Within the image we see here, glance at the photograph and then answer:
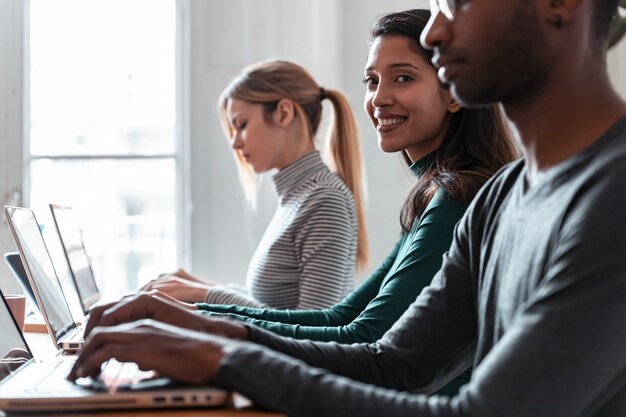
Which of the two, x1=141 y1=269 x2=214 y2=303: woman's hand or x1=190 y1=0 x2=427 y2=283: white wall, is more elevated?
x1=190 y1=0 x2=427 y2=283: white wall

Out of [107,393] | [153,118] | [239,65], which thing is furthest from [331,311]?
[153,118]

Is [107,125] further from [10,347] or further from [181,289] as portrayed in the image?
[10,347]

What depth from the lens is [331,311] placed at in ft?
5.90

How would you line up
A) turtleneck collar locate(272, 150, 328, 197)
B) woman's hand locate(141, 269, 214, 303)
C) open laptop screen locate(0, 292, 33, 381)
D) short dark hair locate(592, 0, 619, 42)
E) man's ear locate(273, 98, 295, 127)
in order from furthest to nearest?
man's ear locate(273, 98, 295, 127) → turtleneck collar locate(272, 150, 328, 197) → woman's hand locate(141, 269, 214, 303) → open laptop screen locate(0, 292, 33, 381) → short dark hair locate(592, 0, 619, 42)

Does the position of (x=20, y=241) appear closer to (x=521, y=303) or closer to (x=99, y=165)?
(x=521, y=303)

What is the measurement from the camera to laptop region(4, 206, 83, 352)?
1.66 metres

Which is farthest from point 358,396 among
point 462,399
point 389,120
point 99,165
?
point 99,165

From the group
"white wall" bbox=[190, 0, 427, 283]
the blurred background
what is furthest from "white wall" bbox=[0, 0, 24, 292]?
"white wall" bbox=[190, 0, 427, 283]

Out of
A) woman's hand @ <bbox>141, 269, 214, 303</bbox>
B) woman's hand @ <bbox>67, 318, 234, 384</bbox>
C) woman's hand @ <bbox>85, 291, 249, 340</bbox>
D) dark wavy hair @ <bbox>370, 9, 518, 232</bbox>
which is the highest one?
Result: dark wavy hair @ <bbox>370, 9, 518, 232</bbox>

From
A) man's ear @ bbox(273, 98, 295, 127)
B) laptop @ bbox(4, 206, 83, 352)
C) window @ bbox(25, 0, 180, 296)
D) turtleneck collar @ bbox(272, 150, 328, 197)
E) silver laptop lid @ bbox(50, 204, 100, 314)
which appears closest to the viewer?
laptop @ bbox(4, 206, 83, 352)

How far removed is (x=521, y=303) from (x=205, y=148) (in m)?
2.35

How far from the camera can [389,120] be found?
175 centimetres

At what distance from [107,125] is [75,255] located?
96 cm

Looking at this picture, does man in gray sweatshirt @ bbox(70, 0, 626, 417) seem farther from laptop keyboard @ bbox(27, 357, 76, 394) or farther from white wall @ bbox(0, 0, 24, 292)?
white wall @ bbox(0, 0, 24, 292)
